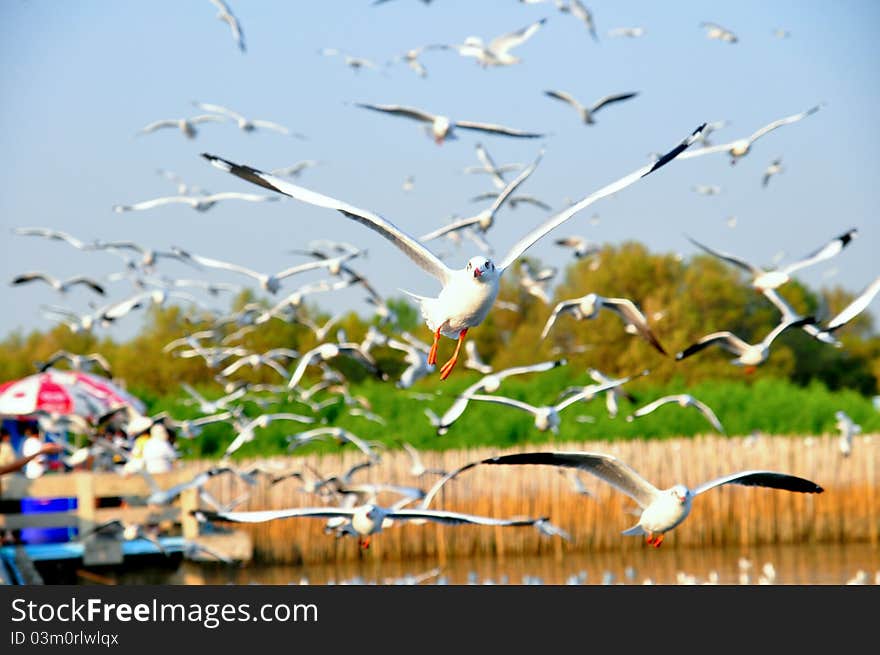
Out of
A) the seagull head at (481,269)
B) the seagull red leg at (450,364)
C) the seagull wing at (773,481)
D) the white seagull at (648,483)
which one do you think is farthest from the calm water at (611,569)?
the seagull head at (481,269)

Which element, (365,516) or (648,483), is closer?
(648,483)

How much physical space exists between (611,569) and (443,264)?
14864 millimetres

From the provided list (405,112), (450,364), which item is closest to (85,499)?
(405,112)

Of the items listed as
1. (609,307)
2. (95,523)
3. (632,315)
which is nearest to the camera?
(632,315)

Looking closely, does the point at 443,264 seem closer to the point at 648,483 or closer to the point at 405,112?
the point at 648,483

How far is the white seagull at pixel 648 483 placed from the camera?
11625 mm

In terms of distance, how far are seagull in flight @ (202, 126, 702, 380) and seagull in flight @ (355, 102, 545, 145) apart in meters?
4.62

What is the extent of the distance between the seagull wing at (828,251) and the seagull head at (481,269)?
5.65 meters

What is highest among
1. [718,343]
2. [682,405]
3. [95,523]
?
[718,343]

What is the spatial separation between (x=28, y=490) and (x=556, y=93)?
870cm

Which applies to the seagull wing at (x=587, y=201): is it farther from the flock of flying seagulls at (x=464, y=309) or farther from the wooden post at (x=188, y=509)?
the wooden post at (x=188, y=509)

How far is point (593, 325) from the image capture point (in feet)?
189

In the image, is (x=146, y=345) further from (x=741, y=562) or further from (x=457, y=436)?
(x=741, y=562)

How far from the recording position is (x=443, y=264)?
37.2 ft
